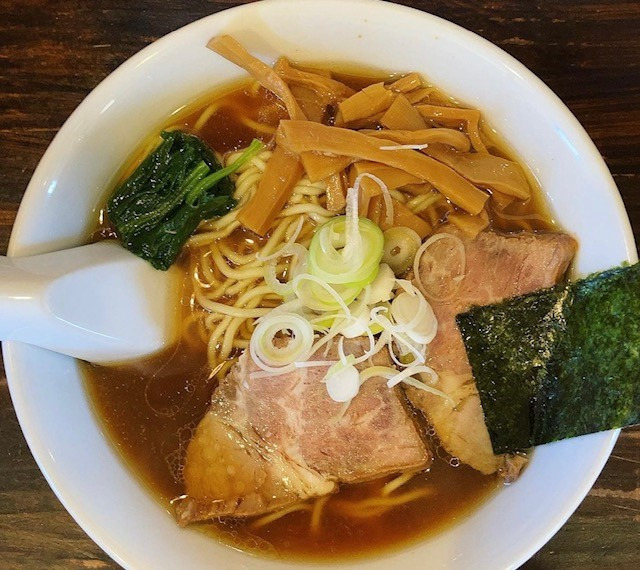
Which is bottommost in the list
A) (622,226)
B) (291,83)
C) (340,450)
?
(340,450)

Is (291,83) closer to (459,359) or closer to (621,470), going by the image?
(459,359)

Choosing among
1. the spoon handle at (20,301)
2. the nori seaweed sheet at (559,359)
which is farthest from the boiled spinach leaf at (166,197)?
the nori seaweed sheet at (559,359)

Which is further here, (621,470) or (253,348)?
(621,470)

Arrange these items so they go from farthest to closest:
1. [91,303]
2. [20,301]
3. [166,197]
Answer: [166,197] < [91,303] < [20,301]

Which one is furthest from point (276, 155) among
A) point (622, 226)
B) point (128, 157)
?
point (622, 226)

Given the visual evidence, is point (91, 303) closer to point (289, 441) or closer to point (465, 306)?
point (289, 441)

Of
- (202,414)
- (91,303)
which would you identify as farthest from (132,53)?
(202,414)
